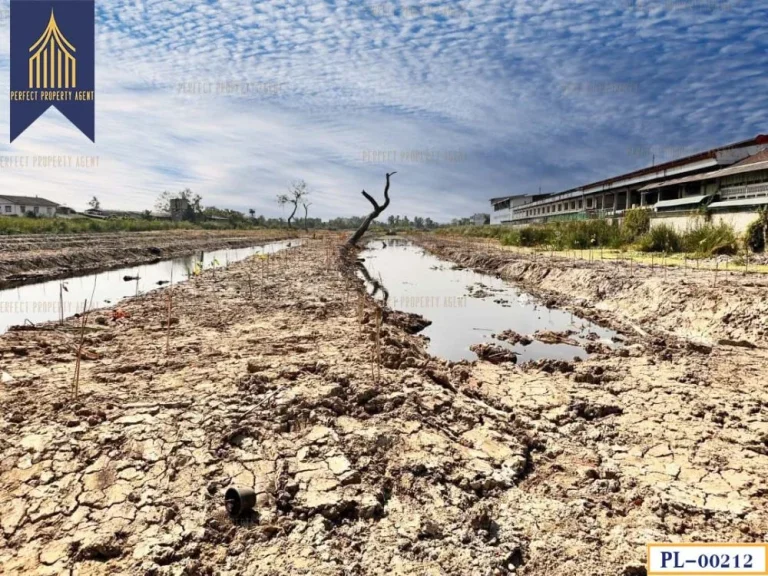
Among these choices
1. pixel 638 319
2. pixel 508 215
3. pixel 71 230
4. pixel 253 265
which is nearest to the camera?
pixel 638 319

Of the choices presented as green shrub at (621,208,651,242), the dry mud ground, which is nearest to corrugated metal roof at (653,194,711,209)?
green shrub at (621,208,651,242)

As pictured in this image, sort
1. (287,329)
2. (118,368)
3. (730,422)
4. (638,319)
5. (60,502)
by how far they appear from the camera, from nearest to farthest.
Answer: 1. (60,502)
2. (730,422)
3. (118,368)
4. (287,329)
5. (638,319)

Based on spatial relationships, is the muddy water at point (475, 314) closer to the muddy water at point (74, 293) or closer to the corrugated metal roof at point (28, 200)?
the muddy water at point (74, 293)

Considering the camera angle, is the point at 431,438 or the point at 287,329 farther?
the point at 287,329

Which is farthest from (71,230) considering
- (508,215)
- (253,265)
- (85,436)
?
(508,215)

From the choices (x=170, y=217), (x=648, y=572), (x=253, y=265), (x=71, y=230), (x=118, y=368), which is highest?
(x=170, y=217)

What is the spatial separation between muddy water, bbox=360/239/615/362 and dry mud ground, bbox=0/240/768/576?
4.11 feet

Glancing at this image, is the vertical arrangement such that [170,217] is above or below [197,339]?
above

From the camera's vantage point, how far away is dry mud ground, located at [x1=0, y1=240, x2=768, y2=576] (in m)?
2.47

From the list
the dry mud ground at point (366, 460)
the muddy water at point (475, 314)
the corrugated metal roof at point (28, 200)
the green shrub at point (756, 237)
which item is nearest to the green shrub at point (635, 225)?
the green shrub at point (756, 237)

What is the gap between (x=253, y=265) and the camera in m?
17.6

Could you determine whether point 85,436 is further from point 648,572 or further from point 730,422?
point 730,422

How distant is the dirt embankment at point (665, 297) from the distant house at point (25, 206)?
237ft

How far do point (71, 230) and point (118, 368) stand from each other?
124 feet
